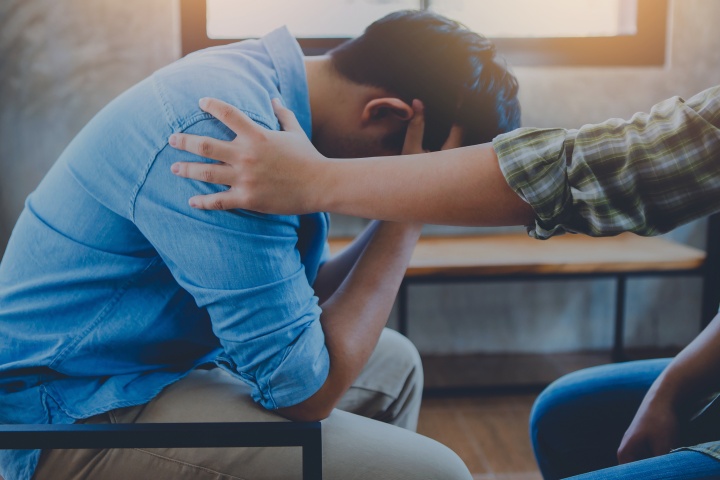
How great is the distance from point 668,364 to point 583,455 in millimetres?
202

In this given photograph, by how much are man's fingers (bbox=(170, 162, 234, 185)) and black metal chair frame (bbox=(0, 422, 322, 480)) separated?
290 mm

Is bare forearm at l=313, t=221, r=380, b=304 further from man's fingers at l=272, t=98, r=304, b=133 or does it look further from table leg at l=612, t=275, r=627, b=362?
table leg at l=612, t=275, r=627, b=362

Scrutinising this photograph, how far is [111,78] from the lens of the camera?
237 centimetres

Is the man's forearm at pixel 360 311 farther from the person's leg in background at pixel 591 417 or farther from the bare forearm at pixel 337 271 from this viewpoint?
the person's leg in background at pixel 591 417

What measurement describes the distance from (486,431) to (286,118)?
1.54 m

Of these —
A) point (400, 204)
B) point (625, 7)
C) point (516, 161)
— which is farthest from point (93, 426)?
point (625, 7)

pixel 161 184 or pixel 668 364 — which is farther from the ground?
pixel 161 184

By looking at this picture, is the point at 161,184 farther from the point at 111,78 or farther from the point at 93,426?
the point at 111,78

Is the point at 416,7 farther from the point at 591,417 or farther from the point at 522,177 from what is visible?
the point at 522,177

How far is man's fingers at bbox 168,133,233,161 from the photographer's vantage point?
0.82 metres

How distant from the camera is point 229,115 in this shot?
2.72 ft

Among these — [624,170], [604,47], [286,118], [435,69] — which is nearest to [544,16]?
[604,47]

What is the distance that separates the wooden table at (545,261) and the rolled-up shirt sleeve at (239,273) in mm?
1214

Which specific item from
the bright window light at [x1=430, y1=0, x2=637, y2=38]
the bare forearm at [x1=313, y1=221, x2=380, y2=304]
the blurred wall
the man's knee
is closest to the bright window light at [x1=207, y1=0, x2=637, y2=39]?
the bright window light at [x1=430, y1=0, x2=637, y2=38]
